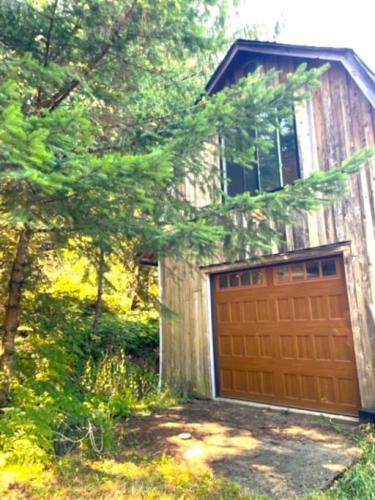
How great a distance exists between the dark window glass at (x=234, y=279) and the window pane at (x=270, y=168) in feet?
5.25

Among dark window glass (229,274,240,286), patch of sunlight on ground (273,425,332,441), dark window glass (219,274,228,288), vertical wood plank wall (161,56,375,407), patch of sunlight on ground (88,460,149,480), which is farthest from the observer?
dark window glass (219,274,228,288)

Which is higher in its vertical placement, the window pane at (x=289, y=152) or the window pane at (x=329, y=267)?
the window pane at (x=289, y=152)

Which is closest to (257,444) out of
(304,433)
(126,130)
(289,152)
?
(304,433)

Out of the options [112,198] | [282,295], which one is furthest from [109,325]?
[112,198]

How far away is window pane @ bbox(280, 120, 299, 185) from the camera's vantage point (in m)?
6.33

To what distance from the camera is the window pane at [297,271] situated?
6086 mm

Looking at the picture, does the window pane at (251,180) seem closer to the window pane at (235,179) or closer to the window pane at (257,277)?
the window pane at (235,179)

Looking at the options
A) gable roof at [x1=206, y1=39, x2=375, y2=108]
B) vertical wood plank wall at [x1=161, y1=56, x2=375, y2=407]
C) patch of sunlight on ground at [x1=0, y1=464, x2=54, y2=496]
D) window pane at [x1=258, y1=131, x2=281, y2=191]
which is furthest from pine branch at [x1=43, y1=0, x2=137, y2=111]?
patch of sunlight on ground at [x1=0, y1=464, x2=54, y2=496]

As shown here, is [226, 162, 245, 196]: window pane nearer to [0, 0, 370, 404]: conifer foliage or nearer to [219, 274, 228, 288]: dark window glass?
[219, 274, 228, 288]: dark window glass

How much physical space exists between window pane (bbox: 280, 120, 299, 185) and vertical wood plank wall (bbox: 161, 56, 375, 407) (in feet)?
0.43

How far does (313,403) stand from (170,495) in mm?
3220

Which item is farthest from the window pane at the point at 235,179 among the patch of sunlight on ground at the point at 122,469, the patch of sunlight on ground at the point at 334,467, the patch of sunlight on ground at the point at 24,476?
the patch of sunlight on ground at the point at 24,476

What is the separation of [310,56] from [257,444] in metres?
5.50

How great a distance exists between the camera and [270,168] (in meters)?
6.65
